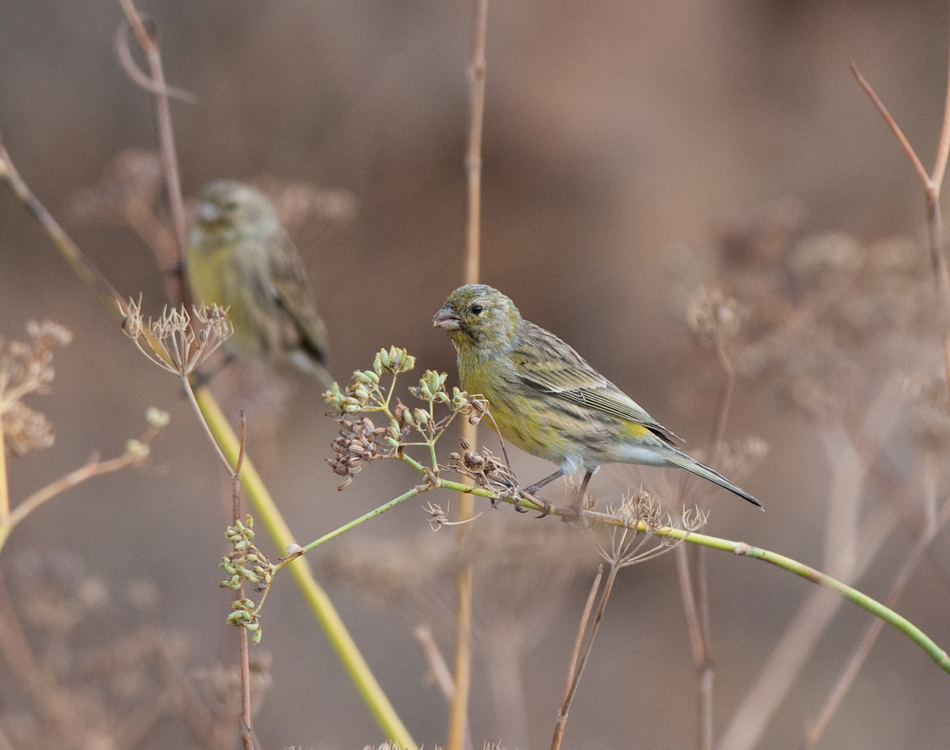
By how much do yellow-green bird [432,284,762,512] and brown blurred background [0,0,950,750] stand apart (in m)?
4.91

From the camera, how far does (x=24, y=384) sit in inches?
91.2

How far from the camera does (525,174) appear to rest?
9.72 metres

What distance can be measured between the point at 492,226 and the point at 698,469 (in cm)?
692

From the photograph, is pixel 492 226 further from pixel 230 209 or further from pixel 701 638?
pixel 701 638

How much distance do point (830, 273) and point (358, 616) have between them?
6.32 metres

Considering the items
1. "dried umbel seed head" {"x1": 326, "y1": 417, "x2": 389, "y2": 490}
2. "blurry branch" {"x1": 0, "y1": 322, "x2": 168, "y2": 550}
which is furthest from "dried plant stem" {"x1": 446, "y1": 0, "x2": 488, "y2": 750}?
"blurry branch" {"x1": 0, "y1": 322, "x2": 168, "y2": 550}

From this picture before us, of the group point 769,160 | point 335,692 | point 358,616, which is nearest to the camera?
point 335,692

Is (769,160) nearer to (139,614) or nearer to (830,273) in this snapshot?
(830,273)

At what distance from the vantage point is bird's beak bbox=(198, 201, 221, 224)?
6348 millimetres

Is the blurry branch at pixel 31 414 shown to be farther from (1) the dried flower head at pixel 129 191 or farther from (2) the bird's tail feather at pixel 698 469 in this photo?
(1) the dried flower head at pixel 129 191

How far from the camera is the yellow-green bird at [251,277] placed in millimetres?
6430

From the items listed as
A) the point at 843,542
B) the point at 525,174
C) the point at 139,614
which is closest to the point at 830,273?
the point at 843,542

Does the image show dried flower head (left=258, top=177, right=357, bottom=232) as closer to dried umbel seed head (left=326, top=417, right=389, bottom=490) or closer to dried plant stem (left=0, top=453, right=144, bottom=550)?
dried plant stem (left=0, top=453, right=144, bottom=550)

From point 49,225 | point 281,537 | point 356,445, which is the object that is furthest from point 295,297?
point 356,445
